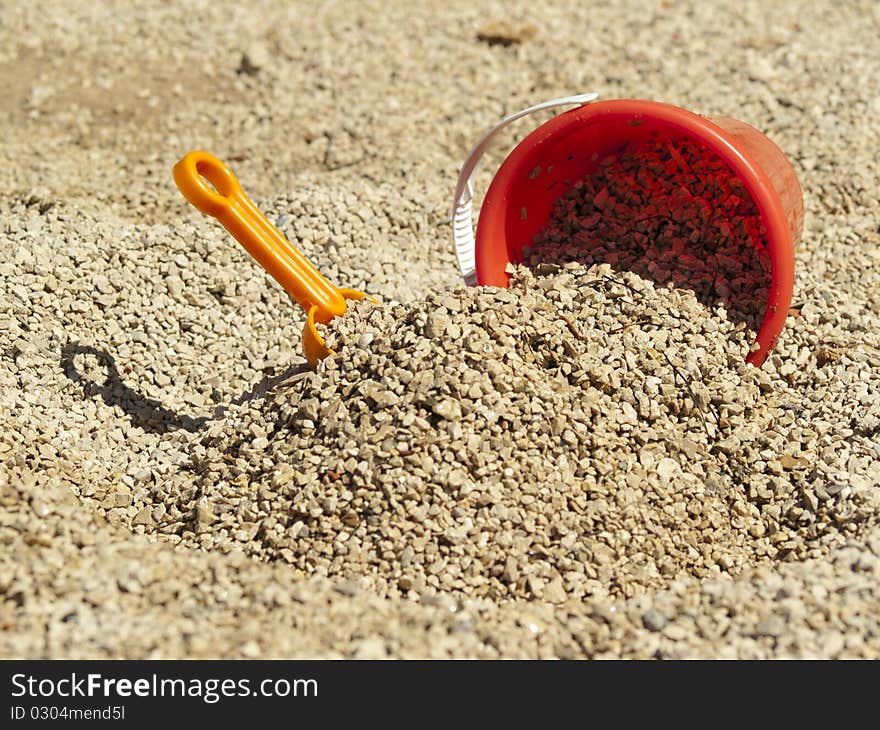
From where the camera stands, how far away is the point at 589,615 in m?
2.34

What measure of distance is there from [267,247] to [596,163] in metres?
1.04

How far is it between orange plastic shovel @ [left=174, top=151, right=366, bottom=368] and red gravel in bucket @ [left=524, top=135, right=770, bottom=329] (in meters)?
0.68

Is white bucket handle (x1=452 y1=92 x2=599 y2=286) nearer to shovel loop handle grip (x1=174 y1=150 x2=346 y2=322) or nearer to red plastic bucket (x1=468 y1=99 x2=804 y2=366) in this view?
red plastic bucket (x1=468 y1=99 x2=804 y2=366)

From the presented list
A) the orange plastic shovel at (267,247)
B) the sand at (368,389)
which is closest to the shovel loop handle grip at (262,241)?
the orange plastic shovel at (267,247)

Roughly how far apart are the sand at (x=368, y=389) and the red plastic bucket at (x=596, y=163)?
22 centimetres

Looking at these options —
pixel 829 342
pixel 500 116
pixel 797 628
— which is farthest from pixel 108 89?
pixel 797 628

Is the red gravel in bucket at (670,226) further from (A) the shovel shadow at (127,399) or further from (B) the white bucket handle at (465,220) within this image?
(A) the shovel shadow at (127,399)

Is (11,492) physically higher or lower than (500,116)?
lower

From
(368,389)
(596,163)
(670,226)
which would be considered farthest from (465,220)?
(368,389)

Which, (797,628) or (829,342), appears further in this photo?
(829,342)

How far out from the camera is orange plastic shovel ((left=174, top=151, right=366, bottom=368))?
2.80 m

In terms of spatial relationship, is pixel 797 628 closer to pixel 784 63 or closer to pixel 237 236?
pixel 237 236

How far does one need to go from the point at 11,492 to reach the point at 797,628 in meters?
1.76

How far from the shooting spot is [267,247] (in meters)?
2.87
